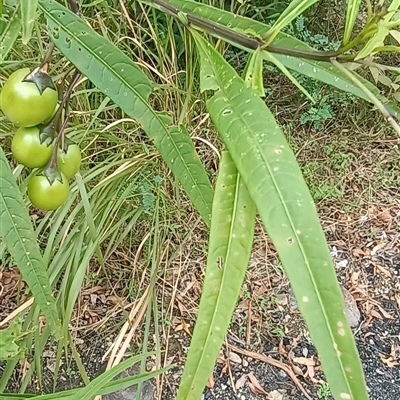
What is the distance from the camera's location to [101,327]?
133 cm

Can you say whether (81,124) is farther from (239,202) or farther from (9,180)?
(239,202)

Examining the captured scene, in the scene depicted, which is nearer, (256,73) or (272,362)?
(256,73)

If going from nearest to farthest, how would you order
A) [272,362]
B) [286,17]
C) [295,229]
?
[295,229] < [286,17] < [272,362]

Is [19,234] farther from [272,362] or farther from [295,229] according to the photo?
[272,362]

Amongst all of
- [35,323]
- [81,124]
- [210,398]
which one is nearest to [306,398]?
[210,398]

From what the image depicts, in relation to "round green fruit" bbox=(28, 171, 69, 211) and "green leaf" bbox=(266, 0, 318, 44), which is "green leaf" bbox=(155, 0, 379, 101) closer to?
"green leaf" bbox=(266, 0, 318, 44)

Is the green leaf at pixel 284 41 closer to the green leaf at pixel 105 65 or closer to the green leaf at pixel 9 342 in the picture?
the green leaf at pixel 105 65

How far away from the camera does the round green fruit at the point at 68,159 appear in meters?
0.54

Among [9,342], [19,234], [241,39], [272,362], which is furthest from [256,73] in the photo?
[272,362]

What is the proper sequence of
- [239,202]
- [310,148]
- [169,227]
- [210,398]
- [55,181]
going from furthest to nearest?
[310,148] < [169,227] < [210,398] < [55,181] < [239,202]

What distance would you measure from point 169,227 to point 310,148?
474 mm

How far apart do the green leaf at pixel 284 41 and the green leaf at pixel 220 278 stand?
214 mm

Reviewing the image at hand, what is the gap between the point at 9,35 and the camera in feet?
1.55

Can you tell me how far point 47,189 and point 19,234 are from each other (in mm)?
48
